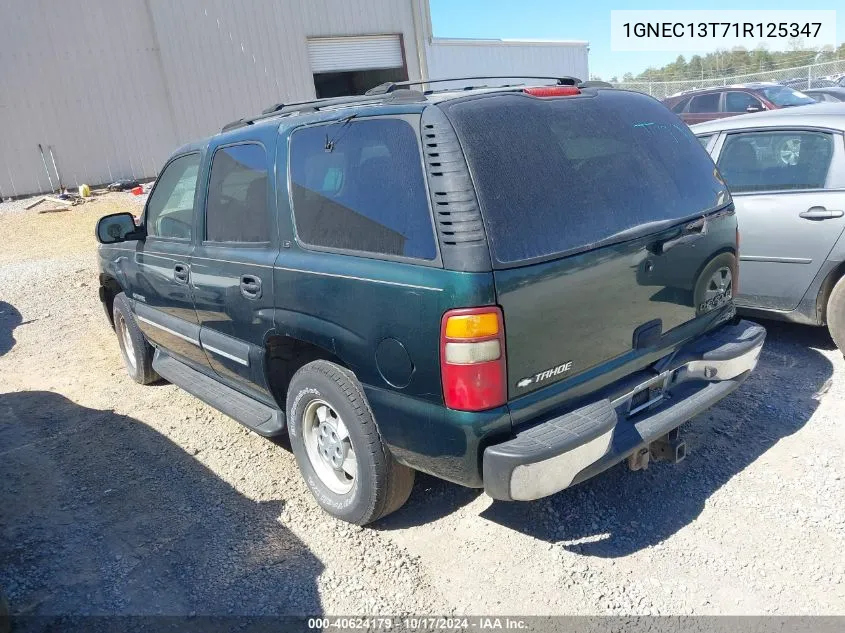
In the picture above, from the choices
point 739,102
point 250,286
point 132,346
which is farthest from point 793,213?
point 739,102

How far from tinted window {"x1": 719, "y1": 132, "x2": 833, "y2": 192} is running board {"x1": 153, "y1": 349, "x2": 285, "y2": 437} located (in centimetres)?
374

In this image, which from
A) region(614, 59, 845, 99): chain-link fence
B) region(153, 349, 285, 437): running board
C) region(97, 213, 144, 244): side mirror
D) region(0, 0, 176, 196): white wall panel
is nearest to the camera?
region(153, 349, 285, 437): running board

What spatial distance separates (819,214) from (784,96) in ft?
35.9

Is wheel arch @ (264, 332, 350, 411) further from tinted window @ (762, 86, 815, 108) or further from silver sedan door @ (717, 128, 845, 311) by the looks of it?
tinted window @ (762, 86, 815, 108)

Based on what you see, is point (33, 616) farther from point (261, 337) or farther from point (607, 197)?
point (607, 197)

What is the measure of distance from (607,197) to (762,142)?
281 cm

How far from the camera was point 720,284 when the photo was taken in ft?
10.9

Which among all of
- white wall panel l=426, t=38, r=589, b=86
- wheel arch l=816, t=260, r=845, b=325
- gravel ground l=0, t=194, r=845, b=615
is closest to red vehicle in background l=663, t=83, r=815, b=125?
white wall panel l=426, t=38, r=589, b=86

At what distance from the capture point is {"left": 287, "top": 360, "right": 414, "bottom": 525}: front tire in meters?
2.91

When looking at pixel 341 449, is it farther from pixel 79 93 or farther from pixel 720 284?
pixel 79 93

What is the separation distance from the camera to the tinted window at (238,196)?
3.41 metres

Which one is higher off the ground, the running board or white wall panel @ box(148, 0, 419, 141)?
white wall panel @ box(148, 0, 419, 141)

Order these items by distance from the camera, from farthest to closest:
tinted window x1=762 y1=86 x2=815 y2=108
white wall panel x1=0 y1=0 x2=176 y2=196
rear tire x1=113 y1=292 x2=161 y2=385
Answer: white wall panel x1=0 y1=0 x2=176 y2=196, tinted window x1=762 y1=86 x2=815 y2=108, rear tire x1=113 y1=292 x2=161 y2=385

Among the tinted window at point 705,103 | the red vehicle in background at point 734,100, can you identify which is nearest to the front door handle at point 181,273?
the red vehicle in background at point 734,100
